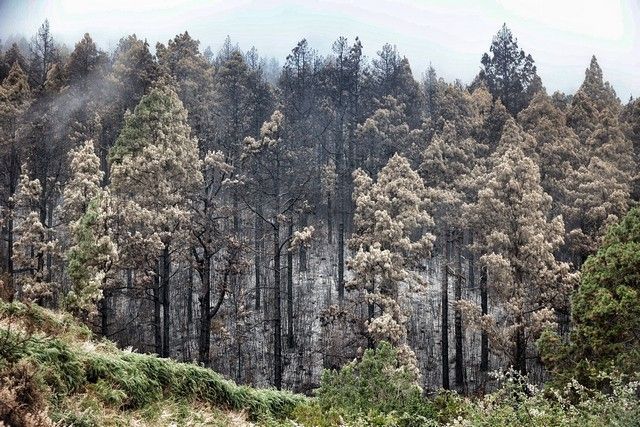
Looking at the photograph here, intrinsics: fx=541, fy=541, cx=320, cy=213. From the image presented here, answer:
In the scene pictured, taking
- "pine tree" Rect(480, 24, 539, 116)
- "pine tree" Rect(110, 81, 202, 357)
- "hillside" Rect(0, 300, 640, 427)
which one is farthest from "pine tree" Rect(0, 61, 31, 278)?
"pine tree" Rect(480, 24, 539, 116)

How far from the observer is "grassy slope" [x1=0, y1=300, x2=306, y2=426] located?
643 cm

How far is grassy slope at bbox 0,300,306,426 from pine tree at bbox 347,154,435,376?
33.9 ft

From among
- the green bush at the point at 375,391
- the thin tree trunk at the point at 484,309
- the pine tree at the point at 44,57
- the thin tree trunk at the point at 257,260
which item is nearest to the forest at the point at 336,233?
the green bush at the point at 375,391

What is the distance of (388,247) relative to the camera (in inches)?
917

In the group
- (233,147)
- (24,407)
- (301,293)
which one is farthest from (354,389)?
(233,147)

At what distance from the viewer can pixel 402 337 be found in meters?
22.3

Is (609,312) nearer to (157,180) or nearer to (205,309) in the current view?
(205,309)

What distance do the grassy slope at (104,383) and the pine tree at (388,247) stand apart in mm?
10339

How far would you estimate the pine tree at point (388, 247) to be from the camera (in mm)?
21000

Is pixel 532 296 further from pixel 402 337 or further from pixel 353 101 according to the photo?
pixel 353 101

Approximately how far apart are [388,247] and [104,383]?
54.9ft

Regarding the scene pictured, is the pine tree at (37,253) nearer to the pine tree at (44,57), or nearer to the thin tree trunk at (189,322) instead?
the thin tree trunk at (189,322)

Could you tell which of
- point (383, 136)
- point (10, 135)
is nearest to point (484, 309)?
point (383, 136)

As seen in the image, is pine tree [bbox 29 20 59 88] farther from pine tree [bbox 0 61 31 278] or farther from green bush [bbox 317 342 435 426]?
green bush [bbox 317 342 435 426]
